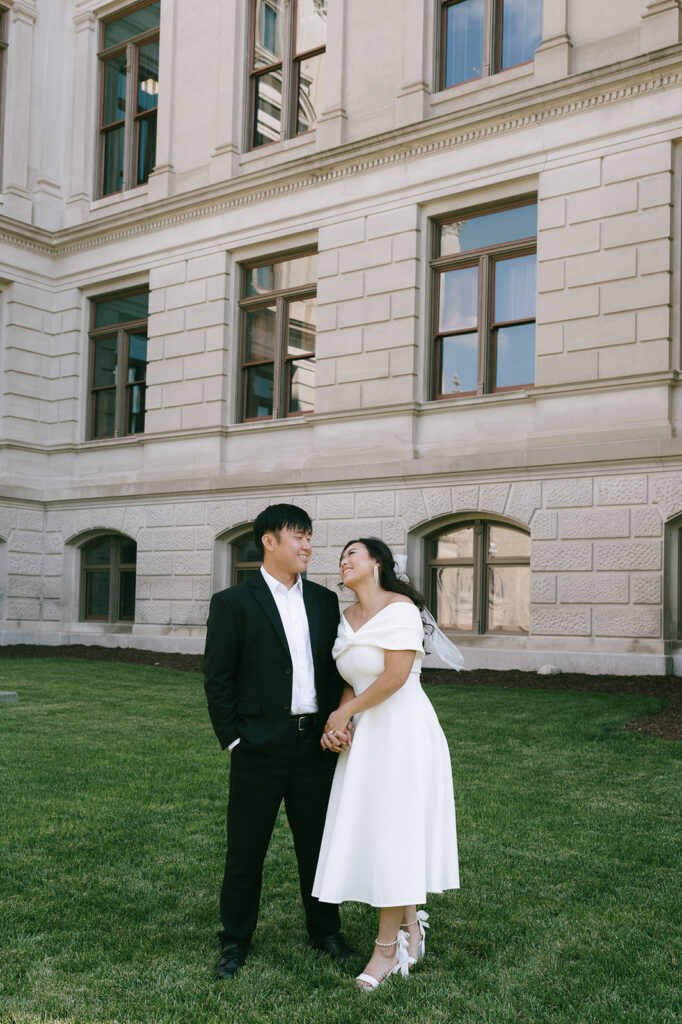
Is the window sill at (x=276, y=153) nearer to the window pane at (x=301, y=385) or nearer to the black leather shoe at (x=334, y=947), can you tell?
the window pane at (x=301, y=385)

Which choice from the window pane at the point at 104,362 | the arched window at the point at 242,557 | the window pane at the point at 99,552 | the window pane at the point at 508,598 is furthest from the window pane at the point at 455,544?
the window pane at the point at 104,362

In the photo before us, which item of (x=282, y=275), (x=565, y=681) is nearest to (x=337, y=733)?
(x=565, y=681)

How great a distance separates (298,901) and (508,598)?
11491 millimetres

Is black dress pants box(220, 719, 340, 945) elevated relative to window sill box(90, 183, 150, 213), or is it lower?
lower

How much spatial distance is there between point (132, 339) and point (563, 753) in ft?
53.2

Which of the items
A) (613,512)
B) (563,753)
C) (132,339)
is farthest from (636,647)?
(132,339)

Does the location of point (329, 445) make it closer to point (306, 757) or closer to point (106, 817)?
point (106, 817)

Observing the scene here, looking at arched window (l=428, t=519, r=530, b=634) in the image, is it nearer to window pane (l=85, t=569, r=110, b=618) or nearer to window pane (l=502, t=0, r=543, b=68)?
window pane (l=502, t=0, r=543, b=68)

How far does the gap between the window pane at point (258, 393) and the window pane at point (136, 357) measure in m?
3.23

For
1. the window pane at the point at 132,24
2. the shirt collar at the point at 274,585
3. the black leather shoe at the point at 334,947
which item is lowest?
the black leather shoe at the point at 334,947

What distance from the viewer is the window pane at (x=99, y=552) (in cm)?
2230

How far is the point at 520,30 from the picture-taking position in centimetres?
1700

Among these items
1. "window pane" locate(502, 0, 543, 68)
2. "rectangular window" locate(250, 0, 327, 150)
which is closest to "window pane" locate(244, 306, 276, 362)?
"rectangular window" locate(250, 0, 327, 150)

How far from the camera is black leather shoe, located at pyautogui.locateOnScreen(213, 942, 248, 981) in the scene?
13.8 ft
